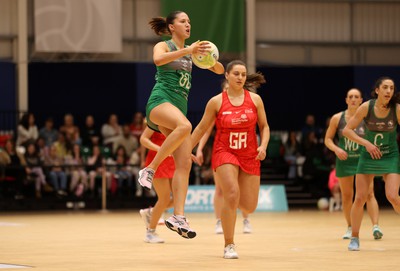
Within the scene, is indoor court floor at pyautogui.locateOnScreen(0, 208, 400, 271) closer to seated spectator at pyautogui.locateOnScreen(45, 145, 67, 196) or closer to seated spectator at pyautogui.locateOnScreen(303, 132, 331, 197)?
seated spectator at pyautogui.locateOnScreen(45, 145, 67, 196)

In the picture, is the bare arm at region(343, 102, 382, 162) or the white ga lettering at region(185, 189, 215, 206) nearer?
the bare arm at region(343, 102, 382, 162)

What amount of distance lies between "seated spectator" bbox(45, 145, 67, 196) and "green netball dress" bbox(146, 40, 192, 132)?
11948 mm

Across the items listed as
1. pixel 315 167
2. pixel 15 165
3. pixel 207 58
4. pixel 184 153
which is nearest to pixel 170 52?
pixel 207 58

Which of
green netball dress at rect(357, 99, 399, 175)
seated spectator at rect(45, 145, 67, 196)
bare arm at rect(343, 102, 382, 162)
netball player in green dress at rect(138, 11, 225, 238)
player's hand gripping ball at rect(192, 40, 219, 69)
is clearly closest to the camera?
player's hand gripping ball at rect(192, 40, 219, 69)

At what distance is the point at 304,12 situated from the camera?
87.7 ft

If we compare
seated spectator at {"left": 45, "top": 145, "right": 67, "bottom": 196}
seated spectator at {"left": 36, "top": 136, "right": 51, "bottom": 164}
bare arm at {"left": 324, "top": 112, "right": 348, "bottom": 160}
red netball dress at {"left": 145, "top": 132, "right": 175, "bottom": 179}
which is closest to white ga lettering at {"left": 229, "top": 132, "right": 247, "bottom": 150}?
red netball dress at {"left": 145, "top": 132, "right": 175, "bottom": 179}

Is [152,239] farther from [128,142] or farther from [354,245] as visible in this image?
[128,142]

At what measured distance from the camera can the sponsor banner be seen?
67.7 ft

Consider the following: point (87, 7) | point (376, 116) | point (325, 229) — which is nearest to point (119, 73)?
point (87, 7)

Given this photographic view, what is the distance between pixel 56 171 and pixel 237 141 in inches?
501

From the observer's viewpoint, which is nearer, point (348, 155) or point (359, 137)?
point (359, 137)

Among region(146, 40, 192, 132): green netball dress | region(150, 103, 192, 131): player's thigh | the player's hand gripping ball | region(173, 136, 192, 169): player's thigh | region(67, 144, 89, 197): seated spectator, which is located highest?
the player's hand gripping ball

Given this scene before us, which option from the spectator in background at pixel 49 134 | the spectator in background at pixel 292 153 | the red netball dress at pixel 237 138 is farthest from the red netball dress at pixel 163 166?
the spectator in background at pixel 292 153

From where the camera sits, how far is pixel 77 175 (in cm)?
2106
